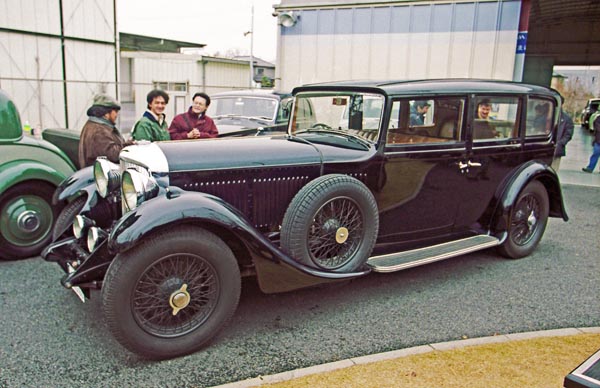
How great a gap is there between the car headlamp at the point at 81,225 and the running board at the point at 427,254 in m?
2.12

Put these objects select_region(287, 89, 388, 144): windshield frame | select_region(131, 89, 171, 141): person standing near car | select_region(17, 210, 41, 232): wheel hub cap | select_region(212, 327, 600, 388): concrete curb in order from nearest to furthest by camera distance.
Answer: select_region(212, 327, 600, 388): concrete curb → select_region(287, 89, 388, 144): windshield frame → select_region(17, 210, 41, 232): wheel hub cap → select_region(131, 89, 171, 141): person standing near car

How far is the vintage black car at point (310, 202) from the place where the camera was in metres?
2.92

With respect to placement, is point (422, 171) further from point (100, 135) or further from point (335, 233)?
point (100, 135)

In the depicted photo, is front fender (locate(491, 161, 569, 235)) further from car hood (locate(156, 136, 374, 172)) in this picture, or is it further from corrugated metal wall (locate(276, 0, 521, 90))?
corrugated metal wall (locate(276, 0, 521, 90))

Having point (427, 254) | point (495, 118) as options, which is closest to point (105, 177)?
point (427, 254)

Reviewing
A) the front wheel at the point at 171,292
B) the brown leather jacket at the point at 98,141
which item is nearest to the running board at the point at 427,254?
the front wheel at the point at 171,292

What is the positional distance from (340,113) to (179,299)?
7.25 feet

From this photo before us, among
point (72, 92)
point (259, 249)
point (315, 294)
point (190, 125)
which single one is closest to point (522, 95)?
point (315, 294)

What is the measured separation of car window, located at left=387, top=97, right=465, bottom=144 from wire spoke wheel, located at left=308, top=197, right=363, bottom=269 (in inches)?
32.4

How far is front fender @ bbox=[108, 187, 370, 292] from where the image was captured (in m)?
2.76

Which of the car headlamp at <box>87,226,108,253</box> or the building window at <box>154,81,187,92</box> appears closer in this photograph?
the car headlamp at <box>87,226,108,253</box>

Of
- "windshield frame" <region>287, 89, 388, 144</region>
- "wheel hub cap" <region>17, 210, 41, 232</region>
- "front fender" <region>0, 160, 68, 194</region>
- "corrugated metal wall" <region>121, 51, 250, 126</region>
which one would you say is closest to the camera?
"windshield frame" <region>287, 89, 388, 144</region>

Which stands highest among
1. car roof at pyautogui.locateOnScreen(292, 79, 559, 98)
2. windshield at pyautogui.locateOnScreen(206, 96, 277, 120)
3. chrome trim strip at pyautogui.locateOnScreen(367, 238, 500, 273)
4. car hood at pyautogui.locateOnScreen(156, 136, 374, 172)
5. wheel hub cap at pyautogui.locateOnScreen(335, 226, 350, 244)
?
car roof at pyautogui.locateOnScreen(292, 79, 559, 98)

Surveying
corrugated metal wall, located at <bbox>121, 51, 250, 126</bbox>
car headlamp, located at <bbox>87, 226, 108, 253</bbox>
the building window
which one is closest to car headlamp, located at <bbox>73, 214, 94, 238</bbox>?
car headlamp, located at <bbox>87, 226, 108, 253</bbox>
